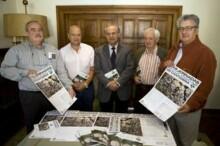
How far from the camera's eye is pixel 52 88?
5.98ft

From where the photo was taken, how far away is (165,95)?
5.41ft

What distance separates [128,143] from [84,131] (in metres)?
0.33

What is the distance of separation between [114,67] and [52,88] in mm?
820

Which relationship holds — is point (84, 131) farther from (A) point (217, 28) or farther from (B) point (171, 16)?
(A) point (217, 28)

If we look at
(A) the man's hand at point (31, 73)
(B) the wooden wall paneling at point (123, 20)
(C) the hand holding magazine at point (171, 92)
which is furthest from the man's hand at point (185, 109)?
(B) the wooden wall paneling at point (123, 20)

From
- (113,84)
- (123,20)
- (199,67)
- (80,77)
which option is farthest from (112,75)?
(123,20)

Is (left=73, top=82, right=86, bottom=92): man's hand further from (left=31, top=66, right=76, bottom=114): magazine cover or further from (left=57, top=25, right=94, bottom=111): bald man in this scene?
(left=31, top=66, right=76, bottom=114): magazine cover

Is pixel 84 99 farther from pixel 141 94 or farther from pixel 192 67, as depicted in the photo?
pixel 192 67

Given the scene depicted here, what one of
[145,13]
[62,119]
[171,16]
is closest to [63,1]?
[145,13]

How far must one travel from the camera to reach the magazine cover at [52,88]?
1796mm

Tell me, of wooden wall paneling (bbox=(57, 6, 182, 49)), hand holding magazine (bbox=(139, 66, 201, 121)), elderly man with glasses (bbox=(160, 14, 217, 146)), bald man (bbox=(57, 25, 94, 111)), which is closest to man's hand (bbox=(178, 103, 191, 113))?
elderly man with glasses (bbox=(160, 14, 217, 146))

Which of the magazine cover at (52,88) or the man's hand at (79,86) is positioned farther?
the man's hand at (79,86)

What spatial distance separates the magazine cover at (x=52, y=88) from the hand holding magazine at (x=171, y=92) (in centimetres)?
68

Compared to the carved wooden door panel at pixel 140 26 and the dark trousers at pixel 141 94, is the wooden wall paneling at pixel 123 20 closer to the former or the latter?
the carved wooden door panel at pixel 140 26
